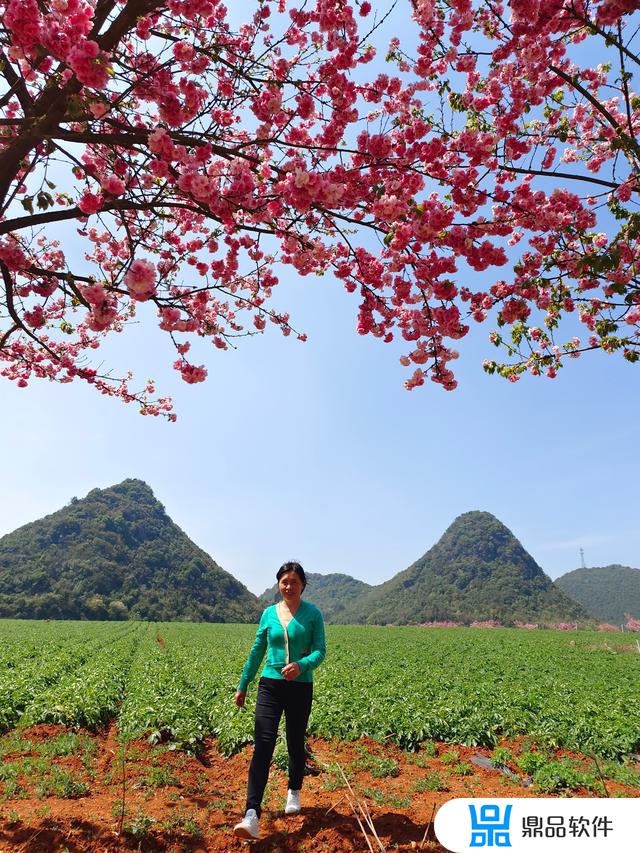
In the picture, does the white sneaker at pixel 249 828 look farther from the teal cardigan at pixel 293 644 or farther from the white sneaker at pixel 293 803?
the teal cardigan at pixel 293 644

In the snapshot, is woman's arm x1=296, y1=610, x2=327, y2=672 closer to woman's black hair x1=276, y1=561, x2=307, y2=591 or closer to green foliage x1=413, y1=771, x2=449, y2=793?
woman's black hair x1=276, y1=561, x2=307, y2=591

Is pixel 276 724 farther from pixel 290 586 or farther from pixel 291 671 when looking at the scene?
pixel 290 586

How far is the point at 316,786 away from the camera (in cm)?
547

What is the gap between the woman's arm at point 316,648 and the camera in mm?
3926

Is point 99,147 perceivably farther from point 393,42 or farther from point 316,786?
point 316,786

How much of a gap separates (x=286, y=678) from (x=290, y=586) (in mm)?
738

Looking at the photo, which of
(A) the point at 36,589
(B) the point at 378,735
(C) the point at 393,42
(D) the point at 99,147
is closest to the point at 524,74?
(C) the point at 393,42

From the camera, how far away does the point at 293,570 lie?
14.2ft

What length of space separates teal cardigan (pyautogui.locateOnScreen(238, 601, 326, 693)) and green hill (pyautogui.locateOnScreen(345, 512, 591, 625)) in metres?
115

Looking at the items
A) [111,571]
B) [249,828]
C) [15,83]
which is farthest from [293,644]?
[111,571]

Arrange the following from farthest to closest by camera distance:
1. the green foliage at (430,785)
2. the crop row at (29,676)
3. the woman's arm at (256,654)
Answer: the crop row at (29,676) → the green foliage at (430,785) → the woman's arm at (256,654)

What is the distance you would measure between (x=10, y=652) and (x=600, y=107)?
24.1 meters

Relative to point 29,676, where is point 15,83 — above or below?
above

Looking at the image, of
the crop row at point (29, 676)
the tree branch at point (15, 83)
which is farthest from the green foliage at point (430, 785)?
the tree branch at point (15, 83)
